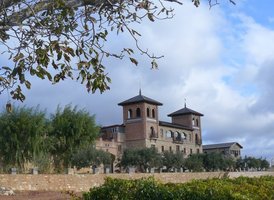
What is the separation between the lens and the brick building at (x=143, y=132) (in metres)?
80.6

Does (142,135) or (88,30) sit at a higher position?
(142,135)

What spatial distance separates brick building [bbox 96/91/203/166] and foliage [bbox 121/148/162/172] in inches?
376

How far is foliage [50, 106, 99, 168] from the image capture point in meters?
48.7

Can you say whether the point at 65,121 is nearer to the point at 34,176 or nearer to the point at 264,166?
the point at 34,176

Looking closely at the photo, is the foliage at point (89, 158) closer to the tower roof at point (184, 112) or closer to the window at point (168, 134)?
the window at point (168, 134)

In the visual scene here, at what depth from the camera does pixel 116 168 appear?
222 feet

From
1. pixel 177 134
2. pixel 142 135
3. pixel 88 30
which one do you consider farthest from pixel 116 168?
pixel 88 30

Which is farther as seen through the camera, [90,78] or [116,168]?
[116,168]

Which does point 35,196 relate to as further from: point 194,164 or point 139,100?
point 139,100

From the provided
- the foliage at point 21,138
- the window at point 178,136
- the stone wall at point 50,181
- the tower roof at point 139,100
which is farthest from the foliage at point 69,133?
the window at point 178,136

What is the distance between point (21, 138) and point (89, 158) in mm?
12525

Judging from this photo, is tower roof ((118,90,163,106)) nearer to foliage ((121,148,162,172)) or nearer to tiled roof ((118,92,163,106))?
tiled roof ((118,92,163,106))

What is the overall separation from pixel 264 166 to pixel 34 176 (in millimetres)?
66721

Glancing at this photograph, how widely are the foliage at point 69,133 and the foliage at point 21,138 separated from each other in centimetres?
450
